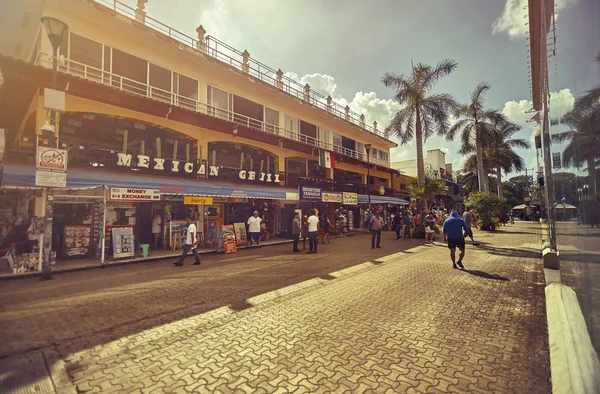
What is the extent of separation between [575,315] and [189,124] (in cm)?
1552

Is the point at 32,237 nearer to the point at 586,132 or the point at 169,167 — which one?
the point at 169,167

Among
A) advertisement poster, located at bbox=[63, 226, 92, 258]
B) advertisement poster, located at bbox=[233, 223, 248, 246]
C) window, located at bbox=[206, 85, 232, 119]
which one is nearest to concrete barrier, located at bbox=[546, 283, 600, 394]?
advertisement poster, located at bbox=[233, 223, 248, 246]

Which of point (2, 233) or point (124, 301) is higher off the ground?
point (2, 233)

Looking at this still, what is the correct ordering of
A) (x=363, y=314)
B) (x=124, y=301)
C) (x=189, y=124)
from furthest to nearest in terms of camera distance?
(x=189, y=124) < (x=124, y=301) < (x=363, y=314)

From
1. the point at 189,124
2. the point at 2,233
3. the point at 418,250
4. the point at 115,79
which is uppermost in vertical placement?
the point at 115,79

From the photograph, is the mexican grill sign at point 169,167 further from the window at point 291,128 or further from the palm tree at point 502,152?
the palm tree at point 502,152

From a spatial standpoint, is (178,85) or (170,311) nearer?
(170,311)

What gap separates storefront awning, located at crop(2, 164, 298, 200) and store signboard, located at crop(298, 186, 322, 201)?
7.04ft

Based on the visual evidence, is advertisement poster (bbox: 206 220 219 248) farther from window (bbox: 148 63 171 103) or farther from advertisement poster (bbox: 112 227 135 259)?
window (bbox: 148 63 171 103)

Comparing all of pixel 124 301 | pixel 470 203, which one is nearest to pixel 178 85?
pixel 124 301

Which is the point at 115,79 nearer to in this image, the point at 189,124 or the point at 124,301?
the point at 189,124

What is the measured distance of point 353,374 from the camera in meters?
3.08

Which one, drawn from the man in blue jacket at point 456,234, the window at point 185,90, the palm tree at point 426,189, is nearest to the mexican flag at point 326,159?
the palm tree at point 426,189

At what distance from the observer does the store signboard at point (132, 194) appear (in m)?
9.74
